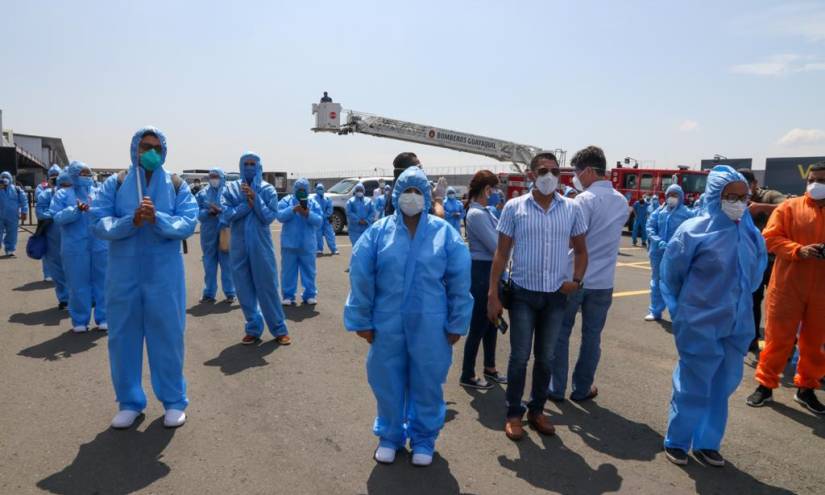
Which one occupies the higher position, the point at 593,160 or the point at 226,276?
the point at 593,160

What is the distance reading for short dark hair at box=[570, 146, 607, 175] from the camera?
455 cm

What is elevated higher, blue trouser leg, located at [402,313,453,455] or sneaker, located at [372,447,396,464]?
blue trouser leg, located at [402,313,453,455]

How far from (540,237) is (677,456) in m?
1.67

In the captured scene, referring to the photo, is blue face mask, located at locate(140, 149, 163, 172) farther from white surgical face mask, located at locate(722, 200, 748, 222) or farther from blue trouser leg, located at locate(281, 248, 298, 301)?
blue trouser leg, located at locate(281, 248, 298, 301)

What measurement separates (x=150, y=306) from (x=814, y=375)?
206 inches

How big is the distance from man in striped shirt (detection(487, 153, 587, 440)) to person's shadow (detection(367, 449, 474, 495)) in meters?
0.71

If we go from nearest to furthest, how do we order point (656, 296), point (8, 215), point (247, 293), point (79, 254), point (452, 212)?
1. point (247, 293)
2. point (79, 254)
3. point (656, 296)
4. point (452, 212)
5. point (8, 215)

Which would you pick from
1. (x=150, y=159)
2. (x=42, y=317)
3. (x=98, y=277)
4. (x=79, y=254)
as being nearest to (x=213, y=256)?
(x=98, y=277)

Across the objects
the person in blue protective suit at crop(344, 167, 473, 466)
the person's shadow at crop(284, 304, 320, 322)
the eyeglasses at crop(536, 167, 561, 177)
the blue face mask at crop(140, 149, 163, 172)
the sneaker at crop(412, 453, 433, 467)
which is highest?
the blue face mask at crop(140, 149, 163, 172)

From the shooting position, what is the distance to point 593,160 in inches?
179

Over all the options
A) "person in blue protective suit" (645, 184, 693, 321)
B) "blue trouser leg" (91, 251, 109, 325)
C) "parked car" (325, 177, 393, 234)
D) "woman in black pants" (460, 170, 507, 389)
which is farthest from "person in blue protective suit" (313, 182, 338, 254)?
"woman in black pants" (460, 170, 507, 389)

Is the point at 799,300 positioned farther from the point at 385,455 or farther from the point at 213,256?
the point at 213,256

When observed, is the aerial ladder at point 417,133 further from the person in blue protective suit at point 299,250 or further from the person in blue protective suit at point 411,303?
the person in blue protective suit at point 411,303

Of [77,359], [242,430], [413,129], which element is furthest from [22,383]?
[413,129]
